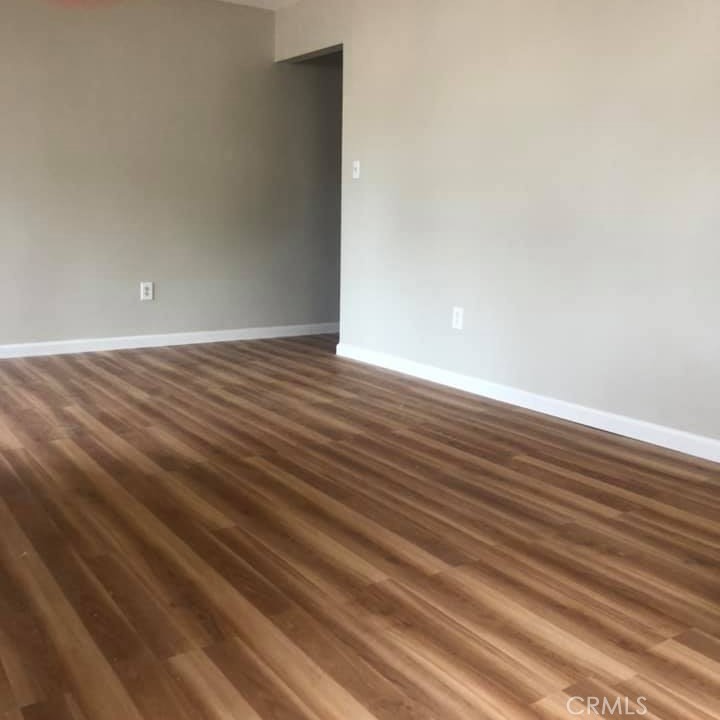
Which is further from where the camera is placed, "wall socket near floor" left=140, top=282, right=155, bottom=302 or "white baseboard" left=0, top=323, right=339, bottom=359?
"wall socket near floor" left=140, top=282, right=155, bottom=302

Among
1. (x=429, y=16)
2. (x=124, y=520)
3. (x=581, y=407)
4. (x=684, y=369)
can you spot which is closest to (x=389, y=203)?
(x=429, y=16)

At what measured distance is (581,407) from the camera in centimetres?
354

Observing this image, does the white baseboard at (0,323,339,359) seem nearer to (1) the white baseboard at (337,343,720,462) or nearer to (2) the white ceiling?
(1) the white baseboard at (337,343,720,462)

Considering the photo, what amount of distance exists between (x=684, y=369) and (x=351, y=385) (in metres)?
1.81

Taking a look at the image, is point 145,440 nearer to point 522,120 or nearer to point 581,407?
point 581,407

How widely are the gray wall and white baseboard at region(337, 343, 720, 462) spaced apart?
4.51 feet

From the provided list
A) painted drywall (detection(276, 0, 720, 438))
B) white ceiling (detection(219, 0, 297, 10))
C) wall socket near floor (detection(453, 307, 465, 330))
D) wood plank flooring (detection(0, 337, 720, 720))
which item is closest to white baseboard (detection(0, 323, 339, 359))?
painted drywall (detection(276, 0, 720, 438))

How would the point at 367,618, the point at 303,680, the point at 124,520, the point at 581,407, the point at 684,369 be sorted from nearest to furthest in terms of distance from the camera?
the point at 303,680 → the point at 367,618 → the point at 124,520 → the point at 684,369 → the point at 581,407

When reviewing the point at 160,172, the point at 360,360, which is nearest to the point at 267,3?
the point at 160,172

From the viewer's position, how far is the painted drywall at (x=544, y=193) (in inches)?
119

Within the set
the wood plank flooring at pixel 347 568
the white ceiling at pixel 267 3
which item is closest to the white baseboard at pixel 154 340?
the wood plank flooring at pixel 347 568

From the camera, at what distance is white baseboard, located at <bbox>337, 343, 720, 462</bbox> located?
10.1 ft

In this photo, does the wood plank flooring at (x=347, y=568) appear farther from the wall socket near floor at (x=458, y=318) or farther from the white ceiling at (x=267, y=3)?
the white ceiling at (x=267, y=3)

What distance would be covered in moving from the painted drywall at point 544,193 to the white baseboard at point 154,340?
1.12 metres
